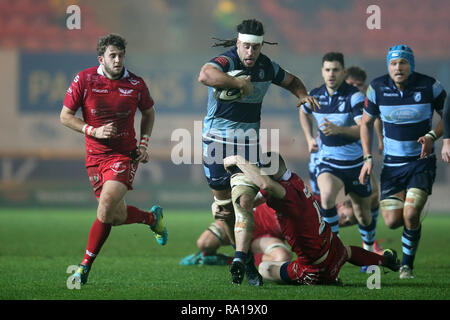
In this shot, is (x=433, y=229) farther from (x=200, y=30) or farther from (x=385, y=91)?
(x=200, y=30)

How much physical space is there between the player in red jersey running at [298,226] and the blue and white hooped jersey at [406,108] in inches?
62.2

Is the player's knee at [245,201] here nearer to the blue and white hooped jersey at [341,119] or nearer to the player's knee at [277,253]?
the player's knee at [277,253]

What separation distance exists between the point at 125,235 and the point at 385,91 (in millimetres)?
5983

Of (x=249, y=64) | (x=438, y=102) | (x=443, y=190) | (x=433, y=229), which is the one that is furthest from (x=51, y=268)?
(x=443, y=190)

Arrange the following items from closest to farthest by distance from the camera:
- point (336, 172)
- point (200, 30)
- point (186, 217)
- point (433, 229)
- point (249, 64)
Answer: point (249, 64) < point (336, 172) < point (433, 229) < point (186, 217) < point (200, 30)

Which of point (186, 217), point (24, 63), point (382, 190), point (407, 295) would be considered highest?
point (24, 63)

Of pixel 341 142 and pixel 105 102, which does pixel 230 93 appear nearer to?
pixel 105 102

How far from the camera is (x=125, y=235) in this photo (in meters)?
11.4

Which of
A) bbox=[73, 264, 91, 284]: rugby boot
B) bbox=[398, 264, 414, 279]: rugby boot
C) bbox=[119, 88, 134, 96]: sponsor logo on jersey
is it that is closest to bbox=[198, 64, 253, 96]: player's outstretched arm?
bbox=[119, 88, 134, 96]: sponsor logo on jersey

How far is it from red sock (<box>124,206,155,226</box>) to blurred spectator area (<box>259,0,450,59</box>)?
49.7ft

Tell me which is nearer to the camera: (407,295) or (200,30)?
(407,295)

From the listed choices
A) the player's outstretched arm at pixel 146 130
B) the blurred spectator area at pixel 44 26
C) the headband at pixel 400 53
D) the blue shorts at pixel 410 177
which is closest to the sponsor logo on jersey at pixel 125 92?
the player's outstretched arm at pixel 146 130

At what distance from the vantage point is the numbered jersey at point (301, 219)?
5.29 metres

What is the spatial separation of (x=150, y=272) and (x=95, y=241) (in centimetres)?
105
